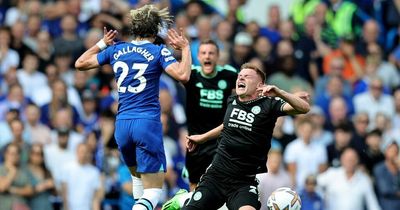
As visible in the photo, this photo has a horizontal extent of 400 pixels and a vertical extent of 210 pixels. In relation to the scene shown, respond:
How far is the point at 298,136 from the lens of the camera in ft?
67.9

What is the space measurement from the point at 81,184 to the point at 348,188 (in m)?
4.56

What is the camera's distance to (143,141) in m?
13.6

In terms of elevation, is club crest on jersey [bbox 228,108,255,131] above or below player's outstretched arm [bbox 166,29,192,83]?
below

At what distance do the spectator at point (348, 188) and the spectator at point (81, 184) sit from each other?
3.85 metres

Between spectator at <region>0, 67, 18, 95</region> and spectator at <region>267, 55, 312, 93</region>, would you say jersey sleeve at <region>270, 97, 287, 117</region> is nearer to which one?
spectator at <region>0, 67, 18, 95</region>

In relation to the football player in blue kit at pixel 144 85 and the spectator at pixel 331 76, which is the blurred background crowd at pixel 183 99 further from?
the football player in blue kit at pixel 144 85

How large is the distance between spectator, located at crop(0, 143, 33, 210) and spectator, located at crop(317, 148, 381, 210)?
198 inches

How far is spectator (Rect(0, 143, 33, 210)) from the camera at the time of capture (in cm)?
1864

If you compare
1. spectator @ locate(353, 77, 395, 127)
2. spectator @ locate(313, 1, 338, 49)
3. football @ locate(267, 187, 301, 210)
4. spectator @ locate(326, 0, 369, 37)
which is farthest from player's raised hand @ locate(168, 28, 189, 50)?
spectator @ locate(326, 0, 369, 37)

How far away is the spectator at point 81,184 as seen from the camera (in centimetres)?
1920

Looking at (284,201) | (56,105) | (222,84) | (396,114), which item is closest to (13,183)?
(56,105)

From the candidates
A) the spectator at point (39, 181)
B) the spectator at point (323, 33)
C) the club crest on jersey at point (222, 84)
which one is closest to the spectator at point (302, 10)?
the spectator at point (323, 33)

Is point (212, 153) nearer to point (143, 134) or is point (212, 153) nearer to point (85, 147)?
point (143, 134)

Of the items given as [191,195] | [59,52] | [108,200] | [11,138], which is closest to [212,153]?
[191,195]
